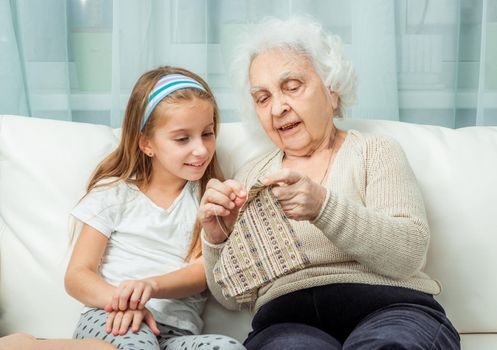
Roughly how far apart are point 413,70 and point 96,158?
1.01 meters

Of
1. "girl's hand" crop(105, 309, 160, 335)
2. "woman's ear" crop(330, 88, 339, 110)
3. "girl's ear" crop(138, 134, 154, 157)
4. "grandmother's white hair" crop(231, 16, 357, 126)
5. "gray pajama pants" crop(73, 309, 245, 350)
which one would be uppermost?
"grandmother's white hair" crop(231, 16, 357, 126)

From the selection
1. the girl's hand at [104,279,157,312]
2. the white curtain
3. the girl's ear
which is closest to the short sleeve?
the girl's ear

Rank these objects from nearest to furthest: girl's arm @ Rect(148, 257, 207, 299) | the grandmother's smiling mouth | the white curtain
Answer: girl's arm @ Rect(148, 257, 207, 299) < the grandmother's smiling mouth < the white curtain

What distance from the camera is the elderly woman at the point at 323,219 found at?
1.38 metres

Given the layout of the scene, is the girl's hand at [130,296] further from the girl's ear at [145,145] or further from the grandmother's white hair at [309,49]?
the grandmother's white hair at [309,49]

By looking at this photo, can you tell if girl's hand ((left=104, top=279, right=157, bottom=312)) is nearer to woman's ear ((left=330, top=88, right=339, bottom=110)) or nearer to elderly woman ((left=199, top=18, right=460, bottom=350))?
elderly woman ((left=199, top=18, right=460, bottom=350))

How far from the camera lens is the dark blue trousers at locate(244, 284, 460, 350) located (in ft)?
4.50

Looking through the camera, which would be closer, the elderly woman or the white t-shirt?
the elderly woman

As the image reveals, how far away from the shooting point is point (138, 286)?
57.8 inches

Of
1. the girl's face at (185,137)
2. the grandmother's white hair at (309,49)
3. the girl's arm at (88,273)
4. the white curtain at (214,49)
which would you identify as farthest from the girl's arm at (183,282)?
the white curtain at (214,49)

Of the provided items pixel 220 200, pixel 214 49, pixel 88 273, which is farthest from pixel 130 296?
pixel 214 49

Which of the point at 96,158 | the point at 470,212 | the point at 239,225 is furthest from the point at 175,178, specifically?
the point at 470,212

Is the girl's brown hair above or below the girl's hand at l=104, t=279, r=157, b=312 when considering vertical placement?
above

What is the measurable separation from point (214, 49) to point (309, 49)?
0.56 m
